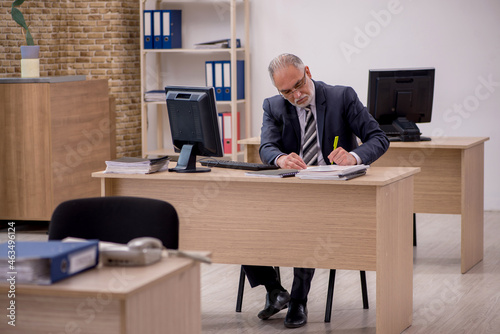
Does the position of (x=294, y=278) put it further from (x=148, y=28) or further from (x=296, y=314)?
(x=148, y=28)

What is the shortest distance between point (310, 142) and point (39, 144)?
253 centimetres

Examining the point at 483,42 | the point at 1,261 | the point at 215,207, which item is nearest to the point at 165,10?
the point at 483,42

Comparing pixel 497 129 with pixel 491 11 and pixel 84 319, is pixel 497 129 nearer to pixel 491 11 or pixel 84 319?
pixel 491 11

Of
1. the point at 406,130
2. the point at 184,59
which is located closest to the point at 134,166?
the point at 406,130

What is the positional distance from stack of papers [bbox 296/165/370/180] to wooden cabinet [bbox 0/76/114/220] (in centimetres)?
282

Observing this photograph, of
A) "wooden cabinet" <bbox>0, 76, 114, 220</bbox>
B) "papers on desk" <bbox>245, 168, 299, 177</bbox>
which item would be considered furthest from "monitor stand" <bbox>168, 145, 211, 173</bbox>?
"wooden cabinet" <bbox>0, 76, 114, 220</bbox>

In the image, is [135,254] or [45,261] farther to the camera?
[135,254]

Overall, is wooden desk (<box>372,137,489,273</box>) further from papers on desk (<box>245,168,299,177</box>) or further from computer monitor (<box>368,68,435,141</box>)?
papers on desk (<box>245,168,299,177</box>)

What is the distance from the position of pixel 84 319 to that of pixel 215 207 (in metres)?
1.79

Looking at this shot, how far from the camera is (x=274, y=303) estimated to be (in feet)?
11.8

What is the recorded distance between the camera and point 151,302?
1.68 m

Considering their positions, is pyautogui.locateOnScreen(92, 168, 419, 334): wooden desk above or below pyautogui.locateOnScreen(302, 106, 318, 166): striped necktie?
below

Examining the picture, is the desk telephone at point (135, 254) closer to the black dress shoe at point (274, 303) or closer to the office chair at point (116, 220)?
the office chair at point (116, 220)

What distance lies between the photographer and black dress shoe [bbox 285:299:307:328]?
3496 mm
